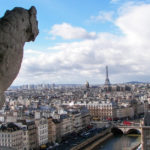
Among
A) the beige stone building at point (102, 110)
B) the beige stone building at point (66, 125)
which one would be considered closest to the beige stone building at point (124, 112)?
the beige stone building at point (102, 110)

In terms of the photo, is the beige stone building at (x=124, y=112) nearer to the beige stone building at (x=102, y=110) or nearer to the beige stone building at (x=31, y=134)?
the beige stone building at (x=102, y=110)

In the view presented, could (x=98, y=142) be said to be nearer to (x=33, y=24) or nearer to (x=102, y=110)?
(x=102, y=110)

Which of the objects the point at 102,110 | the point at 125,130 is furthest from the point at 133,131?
the point at 102,110

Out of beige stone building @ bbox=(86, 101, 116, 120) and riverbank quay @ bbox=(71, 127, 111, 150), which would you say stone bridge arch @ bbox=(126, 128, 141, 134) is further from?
beige stone building @ bbox=(86, 101, 116, 120)

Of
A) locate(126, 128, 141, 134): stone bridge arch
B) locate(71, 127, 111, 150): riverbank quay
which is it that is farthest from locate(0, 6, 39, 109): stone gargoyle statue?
locate(126, 128, 141, 134): stone bridge arch

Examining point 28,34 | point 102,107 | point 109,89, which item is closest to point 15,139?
point 28,34

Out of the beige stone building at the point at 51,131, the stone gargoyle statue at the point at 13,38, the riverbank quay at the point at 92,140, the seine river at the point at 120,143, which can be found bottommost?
the seine river at the point at 120,143

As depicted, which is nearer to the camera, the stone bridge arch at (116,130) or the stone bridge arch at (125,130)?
the stone bridge arch at (125,130)
